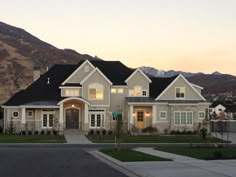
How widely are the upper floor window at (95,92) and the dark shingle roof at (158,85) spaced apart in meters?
6.52

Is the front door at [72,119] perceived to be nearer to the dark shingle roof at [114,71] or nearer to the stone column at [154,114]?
the dark shingle roof at [114,71]

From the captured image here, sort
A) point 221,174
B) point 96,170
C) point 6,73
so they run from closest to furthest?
point 221,174, point 96,170, point 6,73

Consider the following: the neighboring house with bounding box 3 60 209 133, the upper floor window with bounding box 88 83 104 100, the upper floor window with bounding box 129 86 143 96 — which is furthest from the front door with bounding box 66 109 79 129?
the upper floor window with bounding box 129 86 143 96

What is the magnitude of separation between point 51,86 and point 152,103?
12686 millimetres

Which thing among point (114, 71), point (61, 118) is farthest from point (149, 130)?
point (61, 118)

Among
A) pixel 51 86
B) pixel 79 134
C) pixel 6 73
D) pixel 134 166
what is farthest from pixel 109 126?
pixel 6 73

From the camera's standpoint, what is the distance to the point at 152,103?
65.6 m


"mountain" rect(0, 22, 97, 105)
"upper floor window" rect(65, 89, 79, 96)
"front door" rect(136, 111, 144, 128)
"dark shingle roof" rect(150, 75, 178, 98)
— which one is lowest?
"front door" rect(136, 111, 144, 128)

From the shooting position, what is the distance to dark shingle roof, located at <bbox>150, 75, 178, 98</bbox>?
68250 mm

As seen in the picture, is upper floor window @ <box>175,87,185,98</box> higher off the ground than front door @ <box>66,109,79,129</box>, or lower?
higher

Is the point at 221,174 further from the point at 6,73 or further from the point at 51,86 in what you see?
the point at 6,73

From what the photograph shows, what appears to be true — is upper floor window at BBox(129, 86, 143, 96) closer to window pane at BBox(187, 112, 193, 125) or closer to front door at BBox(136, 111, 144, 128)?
front door at BBox(136, 111, 144, 128)

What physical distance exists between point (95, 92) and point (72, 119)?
4.29 meters

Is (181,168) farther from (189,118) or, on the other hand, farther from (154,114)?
(189,118)
